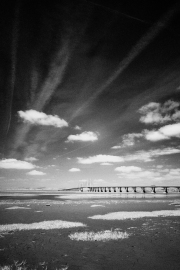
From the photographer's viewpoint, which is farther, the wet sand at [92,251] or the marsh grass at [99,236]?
the marsh grass at [99,236]

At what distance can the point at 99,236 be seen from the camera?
518 inches

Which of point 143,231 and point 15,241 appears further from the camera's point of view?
point 143,231

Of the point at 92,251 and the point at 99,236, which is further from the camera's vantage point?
the point at 99,236

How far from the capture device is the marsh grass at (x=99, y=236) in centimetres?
1261

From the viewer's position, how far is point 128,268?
8.18 meters

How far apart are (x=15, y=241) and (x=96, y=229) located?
20.6ft

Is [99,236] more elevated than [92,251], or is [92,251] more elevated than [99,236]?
[92,251]

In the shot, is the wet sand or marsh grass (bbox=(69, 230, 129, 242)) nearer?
the wet sand

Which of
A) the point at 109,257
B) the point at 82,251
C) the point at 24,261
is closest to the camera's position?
the point at 24,261

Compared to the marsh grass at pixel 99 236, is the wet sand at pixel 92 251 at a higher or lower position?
higher

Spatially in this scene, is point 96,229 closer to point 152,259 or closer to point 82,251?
point 82,251

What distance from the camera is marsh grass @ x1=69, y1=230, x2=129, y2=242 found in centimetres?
1261

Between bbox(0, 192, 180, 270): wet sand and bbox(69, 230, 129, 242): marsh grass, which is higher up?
bbox(0, 192, 180, 270): wet sand

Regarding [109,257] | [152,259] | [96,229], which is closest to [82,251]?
[109,257]
